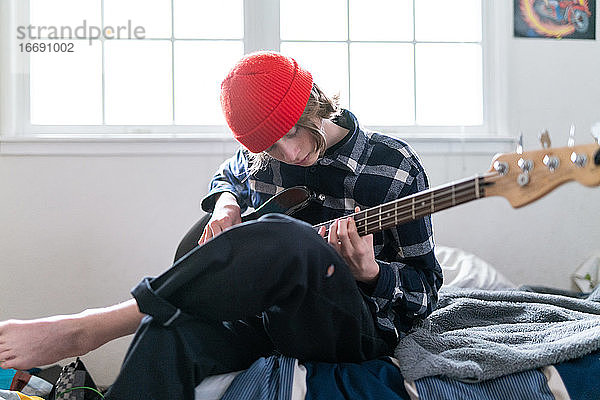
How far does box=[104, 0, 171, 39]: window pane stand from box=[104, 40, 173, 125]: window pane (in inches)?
2.2

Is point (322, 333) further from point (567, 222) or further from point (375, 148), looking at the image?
point (567, 222)

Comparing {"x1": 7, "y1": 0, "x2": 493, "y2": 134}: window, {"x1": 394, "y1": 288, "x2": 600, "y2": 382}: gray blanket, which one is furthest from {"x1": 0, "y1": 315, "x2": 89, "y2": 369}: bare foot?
{"x1": 7, "y1": 0, "x2": 493, "y2": 134}: window

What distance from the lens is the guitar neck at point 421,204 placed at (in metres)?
1.18

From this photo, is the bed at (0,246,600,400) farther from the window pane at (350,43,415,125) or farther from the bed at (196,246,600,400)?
the window pane at (350,43,415,125)

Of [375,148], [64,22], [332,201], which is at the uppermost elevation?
[64,22]

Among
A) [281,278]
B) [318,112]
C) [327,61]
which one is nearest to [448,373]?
[281,278]

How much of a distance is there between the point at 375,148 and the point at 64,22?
1585 millimetres

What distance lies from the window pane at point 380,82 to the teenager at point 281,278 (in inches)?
43.3

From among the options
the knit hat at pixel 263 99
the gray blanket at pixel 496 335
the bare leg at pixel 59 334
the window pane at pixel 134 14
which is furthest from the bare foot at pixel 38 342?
the window pane at pixel 134 14

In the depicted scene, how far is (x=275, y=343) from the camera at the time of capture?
1.38 m

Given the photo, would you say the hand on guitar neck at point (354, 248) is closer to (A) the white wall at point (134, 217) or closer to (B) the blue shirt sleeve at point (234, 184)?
(B) the blue shirt sleeve at point (234, 184)

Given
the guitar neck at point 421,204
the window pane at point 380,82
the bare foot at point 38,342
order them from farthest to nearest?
1. the window pane at point 380,82
2. the bare foot at point 38,342
3. the guitar neck at point 421,204

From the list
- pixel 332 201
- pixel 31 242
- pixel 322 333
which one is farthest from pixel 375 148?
pixel 31 242

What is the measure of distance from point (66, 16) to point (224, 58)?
61 centimetres
